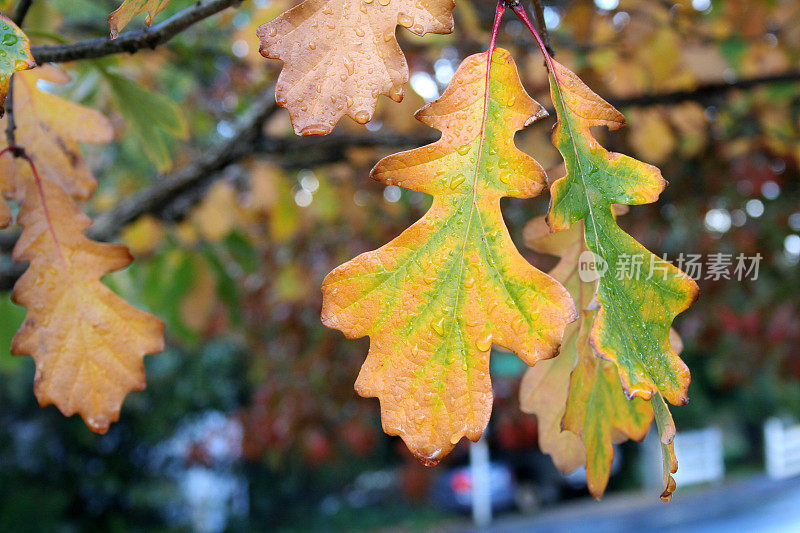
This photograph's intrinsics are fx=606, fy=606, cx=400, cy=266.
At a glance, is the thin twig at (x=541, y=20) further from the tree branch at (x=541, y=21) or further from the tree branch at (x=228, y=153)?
the tree branch at (x=228, y=153)

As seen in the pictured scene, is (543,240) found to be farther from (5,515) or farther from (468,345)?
(5,515)

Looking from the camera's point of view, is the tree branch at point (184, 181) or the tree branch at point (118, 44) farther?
the tree branch at point (184, 181)

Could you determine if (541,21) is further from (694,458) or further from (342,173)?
(694,458)

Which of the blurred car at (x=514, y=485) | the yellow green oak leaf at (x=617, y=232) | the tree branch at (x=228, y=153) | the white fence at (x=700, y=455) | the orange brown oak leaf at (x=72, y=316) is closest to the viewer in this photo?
the yellow green oak leaf at (x=617, y=232)

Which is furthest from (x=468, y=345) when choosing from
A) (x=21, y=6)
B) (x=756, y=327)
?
(x=756, y=327)

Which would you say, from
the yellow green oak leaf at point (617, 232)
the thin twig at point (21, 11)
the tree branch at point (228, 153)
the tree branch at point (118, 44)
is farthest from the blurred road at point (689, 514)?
the thin twig at point (21, 11)

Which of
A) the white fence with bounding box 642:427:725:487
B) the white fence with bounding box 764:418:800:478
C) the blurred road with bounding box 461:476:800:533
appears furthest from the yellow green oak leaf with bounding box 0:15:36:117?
the white fence with bounding box 764:418:800:478

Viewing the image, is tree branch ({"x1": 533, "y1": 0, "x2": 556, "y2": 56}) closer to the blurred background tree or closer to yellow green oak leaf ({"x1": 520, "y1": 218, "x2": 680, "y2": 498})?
yellow green oak leaf ({"x1": 520, "y1": 218, "x2": 680, "y2": 498})
